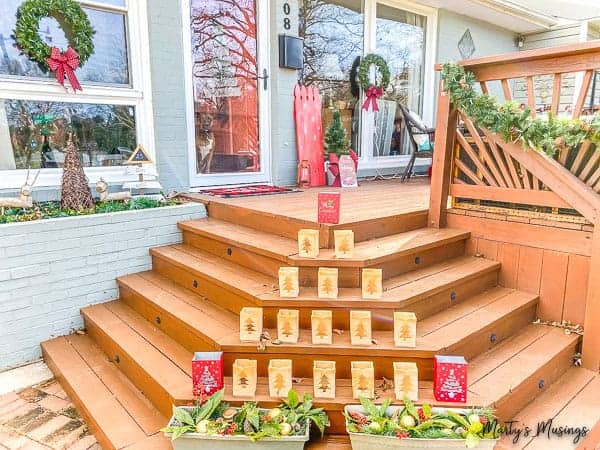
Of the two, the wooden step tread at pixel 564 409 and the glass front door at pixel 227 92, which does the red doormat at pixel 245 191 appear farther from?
the wooden step tread at pixel 564 409

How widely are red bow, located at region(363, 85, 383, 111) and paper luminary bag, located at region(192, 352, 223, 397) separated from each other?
415cm

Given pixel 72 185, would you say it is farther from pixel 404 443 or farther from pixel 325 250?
pixel 404 443

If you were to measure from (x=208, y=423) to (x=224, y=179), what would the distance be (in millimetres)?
2886

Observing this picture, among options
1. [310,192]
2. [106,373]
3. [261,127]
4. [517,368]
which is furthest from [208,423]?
[261,127]

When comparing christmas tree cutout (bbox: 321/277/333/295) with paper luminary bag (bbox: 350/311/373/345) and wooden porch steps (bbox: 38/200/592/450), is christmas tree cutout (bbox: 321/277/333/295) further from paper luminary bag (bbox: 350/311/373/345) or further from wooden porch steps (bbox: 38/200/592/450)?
paper luminary bag (bbox: 350/311/373/345)

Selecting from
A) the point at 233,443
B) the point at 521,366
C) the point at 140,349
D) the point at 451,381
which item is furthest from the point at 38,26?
the point at 521,366

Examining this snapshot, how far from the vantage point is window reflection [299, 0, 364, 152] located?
4.86m

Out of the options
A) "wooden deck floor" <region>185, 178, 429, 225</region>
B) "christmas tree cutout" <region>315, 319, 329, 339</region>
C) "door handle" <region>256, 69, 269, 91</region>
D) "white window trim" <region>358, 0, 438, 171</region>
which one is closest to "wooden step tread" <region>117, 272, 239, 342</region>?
"christmas tree cutout" <region>315, 319, 329, 339</region>

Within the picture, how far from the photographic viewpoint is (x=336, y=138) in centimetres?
472

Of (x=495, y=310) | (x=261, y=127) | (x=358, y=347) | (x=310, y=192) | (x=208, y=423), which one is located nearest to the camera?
(x=208, y=423)

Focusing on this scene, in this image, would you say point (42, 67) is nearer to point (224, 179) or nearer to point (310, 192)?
point (224, 179)

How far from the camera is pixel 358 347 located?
2.04 metres

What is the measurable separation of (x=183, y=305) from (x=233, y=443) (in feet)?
3.30

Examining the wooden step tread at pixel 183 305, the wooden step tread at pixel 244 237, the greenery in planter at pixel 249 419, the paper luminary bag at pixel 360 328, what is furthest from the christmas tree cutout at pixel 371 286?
the wooden step tread at pixel 183 305
